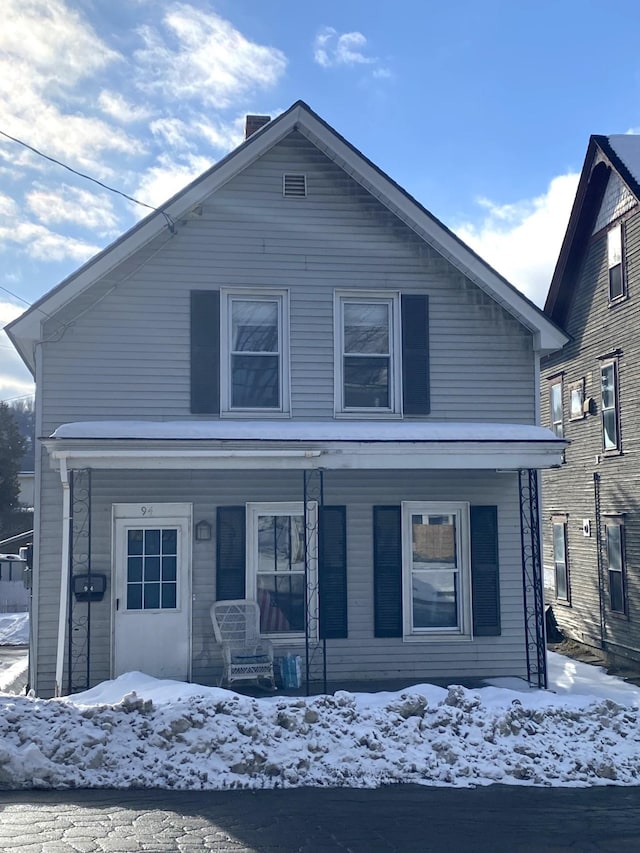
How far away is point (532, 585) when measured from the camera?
11.4 meters

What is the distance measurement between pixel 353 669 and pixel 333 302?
15.8 ft

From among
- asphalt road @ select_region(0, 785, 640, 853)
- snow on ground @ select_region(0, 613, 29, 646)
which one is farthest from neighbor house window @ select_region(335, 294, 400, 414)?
snow on ground @ select_region(0, 613, 29, 646)

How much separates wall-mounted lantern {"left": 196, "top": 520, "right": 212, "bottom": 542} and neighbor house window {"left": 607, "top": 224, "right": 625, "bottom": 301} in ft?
28.9

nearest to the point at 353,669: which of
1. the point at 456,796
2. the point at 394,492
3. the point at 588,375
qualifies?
the point at 394,492

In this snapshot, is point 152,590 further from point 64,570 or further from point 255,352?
point 255,352

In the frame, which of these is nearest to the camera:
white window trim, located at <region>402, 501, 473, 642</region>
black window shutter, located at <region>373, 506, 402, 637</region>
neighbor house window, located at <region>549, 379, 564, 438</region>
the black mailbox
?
the black mailbox

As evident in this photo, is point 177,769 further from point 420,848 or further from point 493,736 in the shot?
point 493,736

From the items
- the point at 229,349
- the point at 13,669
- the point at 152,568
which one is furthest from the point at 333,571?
the point at 13,669

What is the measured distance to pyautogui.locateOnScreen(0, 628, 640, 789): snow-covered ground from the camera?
22.6 ft

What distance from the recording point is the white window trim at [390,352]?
11234 millimetres

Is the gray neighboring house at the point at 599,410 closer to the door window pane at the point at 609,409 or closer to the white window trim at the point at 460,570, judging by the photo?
the door window pane at the point at 609,409

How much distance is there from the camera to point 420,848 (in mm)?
5551

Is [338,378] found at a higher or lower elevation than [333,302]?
lower

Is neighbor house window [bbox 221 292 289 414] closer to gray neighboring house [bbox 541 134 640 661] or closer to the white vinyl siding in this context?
the white vinyl siding
